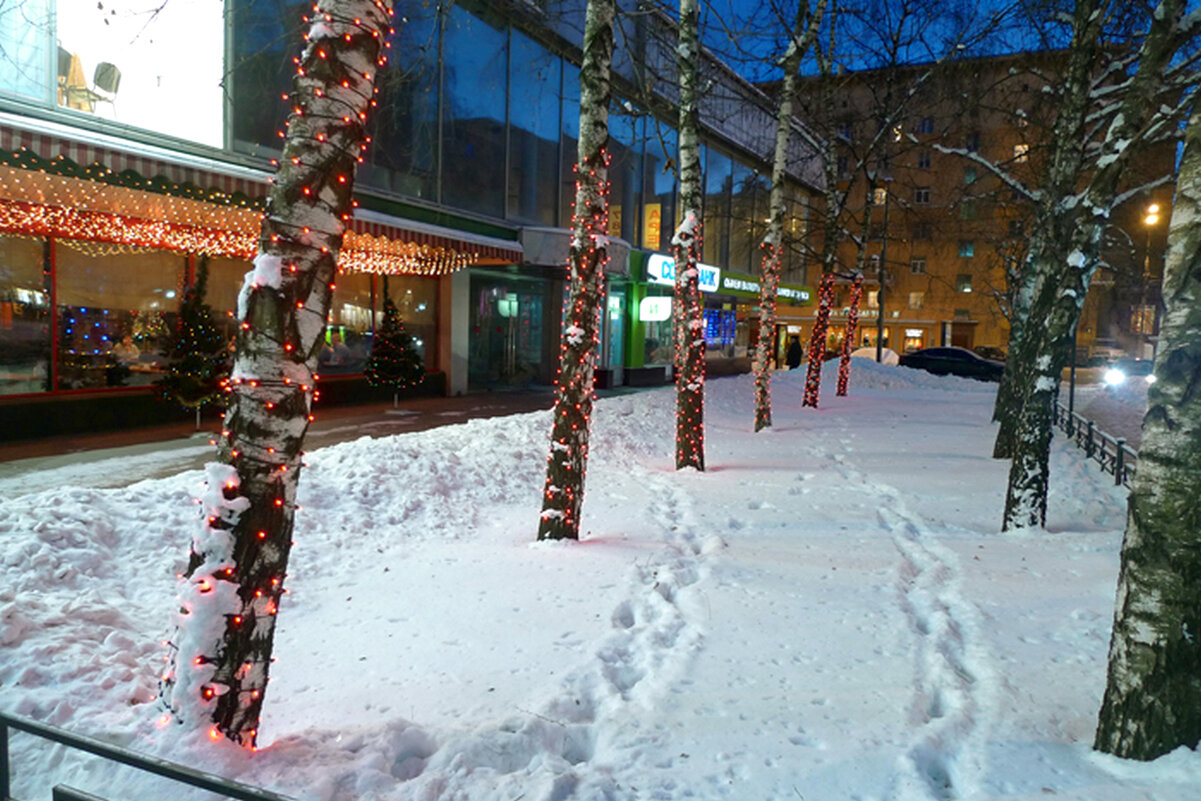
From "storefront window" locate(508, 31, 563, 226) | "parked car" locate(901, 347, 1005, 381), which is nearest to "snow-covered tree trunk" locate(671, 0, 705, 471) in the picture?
"storefront window" locate(508, 31, 563, 226)

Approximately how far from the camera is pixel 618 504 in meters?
8.57

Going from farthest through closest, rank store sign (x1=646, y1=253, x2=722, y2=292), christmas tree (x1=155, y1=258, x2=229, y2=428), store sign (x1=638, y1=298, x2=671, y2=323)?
store sign (x1=638, y1=298, x2=671, y2=323)
store sign (x1=646, y1=253, x2=722, y2=292)
christmas tree (x1=155, y1=258, x2=229, y2=428)

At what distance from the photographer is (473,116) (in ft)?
58.3

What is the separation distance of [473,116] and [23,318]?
10.4 meters

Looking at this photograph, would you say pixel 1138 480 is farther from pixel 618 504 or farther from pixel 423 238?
pixel 423 238

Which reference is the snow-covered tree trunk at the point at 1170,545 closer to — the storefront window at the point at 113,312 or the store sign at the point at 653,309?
the storefront window at the point at 113,312

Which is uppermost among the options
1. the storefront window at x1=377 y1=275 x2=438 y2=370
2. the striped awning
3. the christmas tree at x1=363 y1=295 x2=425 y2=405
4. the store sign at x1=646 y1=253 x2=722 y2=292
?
the store sign at x1=646 y1=253 x2=722 y2=292

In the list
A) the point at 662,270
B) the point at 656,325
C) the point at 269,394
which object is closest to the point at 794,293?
the point at 656,325

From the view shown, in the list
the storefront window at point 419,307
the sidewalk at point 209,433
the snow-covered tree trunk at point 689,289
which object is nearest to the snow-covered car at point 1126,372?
the sidewalk at point 209,433

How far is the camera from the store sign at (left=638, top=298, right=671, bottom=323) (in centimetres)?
2448

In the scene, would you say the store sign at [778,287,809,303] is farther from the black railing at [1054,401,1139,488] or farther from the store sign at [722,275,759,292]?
the black railing at [1054,401,1139,488]

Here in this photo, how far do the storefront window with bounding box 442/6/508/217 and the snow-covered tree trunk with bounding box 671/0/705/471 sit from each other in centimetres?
824

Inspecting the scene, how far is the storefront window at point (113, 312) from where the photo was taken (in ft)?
36.9

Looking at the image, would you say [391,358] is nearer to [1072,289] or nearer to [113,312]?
[113,312]
